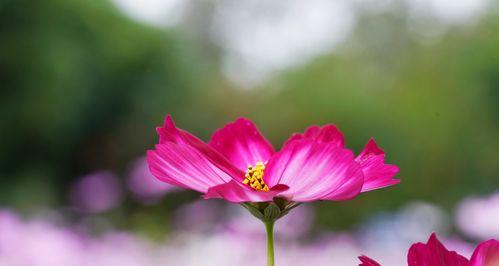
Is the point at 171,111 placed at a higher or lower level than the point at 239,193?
higher

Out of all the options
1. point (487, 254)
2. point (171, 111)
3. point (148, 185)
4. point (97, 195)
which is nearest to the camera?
point (487, 254)

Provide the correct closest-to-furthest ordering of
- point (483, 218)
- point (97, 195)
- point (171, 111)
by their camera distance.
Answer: point (483, 218) < point (97, 195) < point (171, 111)

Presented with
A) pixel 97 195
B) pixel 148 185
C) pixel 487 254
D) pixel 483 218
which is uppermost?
pixel 97 195

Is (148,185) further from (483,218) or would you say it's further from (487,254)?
(487,254)

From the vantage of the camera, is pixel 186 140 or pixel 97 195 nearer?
pixel 186 140

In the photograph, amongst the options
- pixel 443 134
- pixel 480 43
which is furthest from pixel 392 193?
pixel 480 43

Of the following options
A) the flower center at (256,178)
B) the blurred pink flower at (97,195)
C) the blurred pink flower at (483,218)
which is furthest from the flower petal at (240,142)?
the blurred pink flower at (97,195)

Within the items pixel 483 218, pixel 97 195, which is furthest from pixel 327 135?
pixel 97 195

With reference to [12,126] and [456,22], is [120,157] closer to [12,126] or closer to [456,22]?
[12,126]
